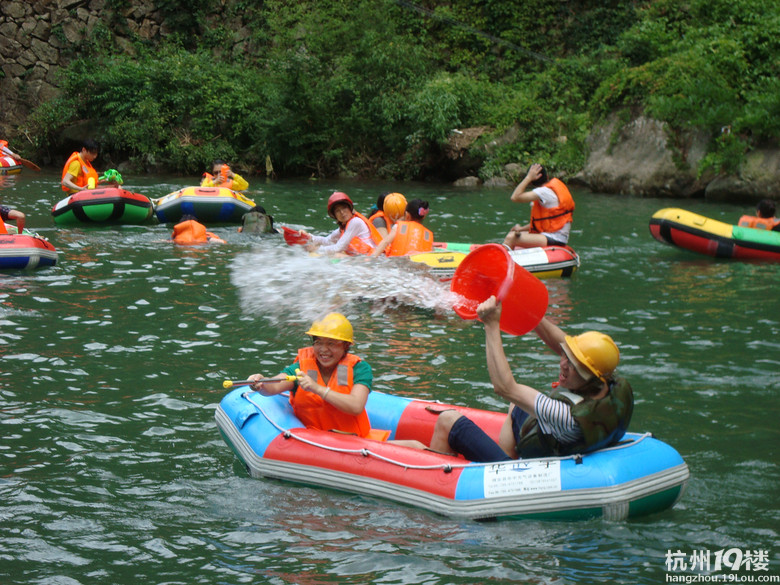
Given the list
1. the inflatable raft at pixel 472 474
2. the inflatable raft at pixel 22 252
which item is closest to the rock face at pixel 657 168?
the inflatable raft at pixel 22 252

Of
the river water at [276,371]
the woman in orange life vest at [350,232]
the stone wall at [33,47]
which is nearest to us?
the river water at [276,371]

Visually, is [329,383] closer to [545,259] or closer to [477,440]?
[477,440]

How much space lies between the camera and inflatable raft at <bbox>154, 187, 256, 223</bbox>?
13336 mm

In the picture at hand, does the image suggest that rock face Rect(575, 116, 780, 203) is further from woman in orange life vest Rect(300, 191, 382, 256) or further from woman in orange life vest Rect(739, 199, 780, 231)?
woman in orange life vest Rect(300, 191, 382, 256)

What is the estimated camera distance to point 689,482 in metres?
4.79

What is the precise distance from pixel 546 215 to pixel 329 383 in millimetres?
6205

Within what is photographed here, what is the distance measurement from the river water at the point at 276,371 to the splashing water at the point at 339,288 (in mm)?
28

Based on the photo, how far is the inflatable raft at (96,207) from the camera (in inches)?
498

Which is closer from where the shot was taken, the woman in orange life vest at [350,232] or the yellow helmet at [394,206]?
the woman in orange life vest at [350,232]

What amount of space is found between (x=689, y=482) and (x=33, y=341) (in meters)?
5.06

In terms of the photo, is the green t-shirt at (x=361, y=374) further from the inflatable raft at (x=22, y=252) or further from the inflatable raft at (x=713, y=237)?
the inflatable raft at (x=713, y=237)

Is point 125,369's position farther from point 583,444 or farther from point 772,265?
point 772,265

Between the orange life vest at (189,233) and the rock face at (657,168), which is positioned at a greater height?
the rock face at (657,168)

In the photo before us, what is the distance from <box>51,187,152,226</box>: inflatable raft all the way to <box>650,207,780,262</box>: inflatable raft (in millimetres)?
7551
